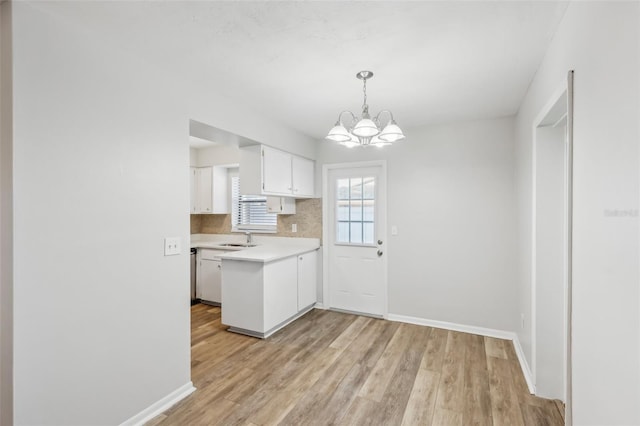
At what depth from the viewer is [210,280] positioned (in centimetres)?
458

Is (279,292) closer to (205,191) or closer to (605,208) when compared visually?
(205,191)

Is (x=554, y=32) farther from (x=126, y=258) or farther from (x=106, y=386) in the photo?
(x=106, y=386)

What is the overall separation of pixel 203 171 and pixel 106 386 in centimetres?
368

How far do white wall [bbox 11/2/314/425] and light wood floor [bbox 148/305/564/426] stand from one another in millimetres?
433

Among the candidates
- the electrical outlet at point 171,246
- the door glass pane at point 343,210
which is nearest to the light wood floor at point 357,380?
the electrical outlet at point 171,246

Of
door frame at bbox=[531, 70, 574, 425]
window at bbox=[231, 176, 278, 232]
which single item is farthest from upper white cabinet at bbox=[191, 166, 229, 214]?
door frame at bbox=[531, 70, 574, 425]

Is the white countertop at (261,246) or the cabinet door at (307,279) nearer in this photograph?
the white countertop at (261,246)

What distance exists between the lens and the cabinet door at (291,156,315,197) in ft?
12.8

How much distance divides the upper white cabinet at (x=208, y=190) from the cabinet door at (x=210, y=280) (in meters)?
0.85

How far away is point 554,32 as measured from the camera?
5.69 ft

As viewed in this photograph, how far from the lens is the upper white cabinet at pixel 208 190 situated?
194 inches

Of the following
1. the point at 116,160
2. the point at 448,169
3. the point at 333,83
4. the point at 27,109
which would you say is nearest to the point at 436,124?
the point at 448,169

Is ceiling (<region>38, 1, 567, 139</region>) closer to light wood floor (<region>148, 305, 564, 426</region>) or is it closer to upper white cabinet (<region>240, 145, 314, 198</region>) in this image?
upper white cabinet (<region>240, 145, 314, 198</region>)

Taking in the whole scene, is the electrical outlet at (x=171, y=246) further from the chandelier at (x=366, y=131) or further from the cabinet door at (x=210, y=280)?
the cabinet door at (x=210, y=280)
